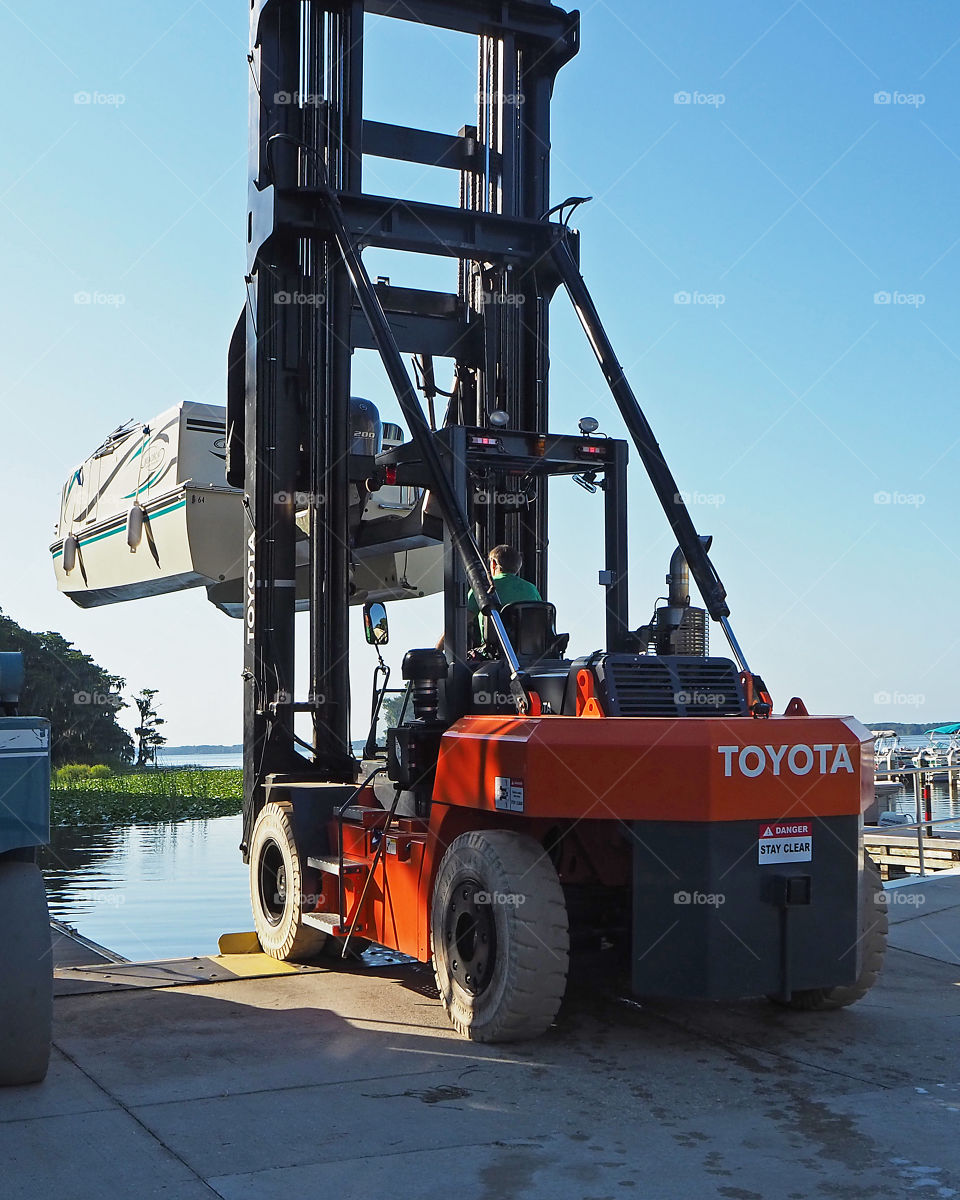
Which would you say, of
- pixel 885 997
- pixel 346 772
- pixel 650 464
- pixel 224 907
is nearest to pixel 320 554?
pixel 346 772

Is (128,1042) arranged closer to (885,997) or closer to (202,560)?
(885,997)

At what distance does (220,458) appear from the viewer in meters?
13.1

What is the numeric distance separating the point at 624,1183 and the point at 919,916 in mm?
6072

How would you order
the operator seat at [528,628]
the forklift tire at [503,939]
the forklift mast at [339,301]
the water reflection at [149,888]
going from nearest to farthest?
the forklift tire at [503,939]
the operator seat at [528,628]
the forklift mast at [339,301]
the water reflection at [149,888]

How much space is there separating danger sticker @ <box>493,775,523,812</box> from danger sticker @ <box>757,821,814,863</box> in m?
1.01

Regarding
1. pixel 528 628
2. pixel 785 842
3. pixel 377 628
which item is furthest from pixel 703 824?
pixel 377 628

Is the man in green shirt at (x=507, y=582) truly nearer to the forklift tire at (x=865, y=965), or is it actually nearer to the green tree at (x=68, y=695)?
the forklift tire at (x=865, y=965)

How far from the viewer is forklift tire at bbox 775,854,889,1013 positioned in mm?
6145

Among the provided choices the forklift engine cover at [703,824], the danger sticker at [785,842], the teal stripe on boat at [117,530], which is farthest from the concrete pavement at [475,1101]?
the teal stripe on boat at [117,530]

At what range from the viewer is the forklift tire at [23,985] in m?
4.86

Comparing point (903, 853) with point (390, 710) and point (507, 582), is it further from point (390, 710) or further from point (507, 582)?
point (507, 582)

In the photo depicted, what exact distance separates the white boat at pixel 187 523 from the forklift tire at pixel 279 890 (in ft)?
11.3

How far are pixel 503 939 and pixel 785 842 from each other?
1.25 m

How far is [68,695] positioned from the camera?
55.9 m
